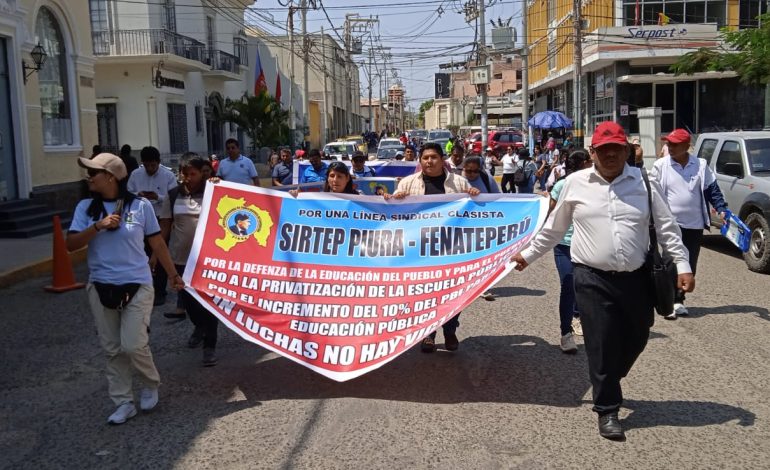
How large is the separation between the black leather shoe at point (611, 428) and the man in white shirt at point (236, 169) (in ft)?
23.4

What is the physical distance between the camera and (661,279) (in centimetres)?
458

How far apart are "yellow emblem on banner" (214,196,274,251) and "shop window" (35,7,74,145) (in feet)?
43.8

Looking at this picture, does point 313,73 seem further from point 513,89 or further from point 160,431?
point 160,431

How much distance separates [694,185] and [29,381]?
6.42 m

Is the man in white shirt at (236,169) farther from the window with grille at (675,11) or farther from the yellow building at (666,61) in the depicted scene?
the window with grille at (675,11)

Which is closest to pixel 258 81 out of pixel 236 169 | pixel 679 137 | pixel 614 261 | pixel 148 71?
pixel 148 71

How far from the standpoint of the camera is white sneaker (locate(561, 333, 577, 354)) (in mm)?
6555

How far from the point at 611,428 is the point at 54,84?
17.3m

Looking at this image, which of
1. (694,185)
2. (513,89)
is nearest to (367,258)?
(694,185)

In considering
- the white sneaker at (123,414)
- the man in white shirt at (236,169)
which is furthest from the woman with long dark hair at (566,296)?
the man in white shirt at (236,169)

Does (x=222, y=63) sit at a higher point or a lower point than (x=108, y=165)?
higher

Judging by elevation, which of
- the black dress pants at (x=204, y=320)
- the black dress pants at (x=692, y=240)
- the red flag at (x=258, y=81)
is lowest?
the black dress pants at (x=204, y=320)

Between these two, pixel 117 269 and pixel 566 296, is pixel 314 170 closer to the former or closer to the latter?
pixel 566 296

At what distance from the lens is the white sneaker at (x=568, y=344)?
21.5 ft
